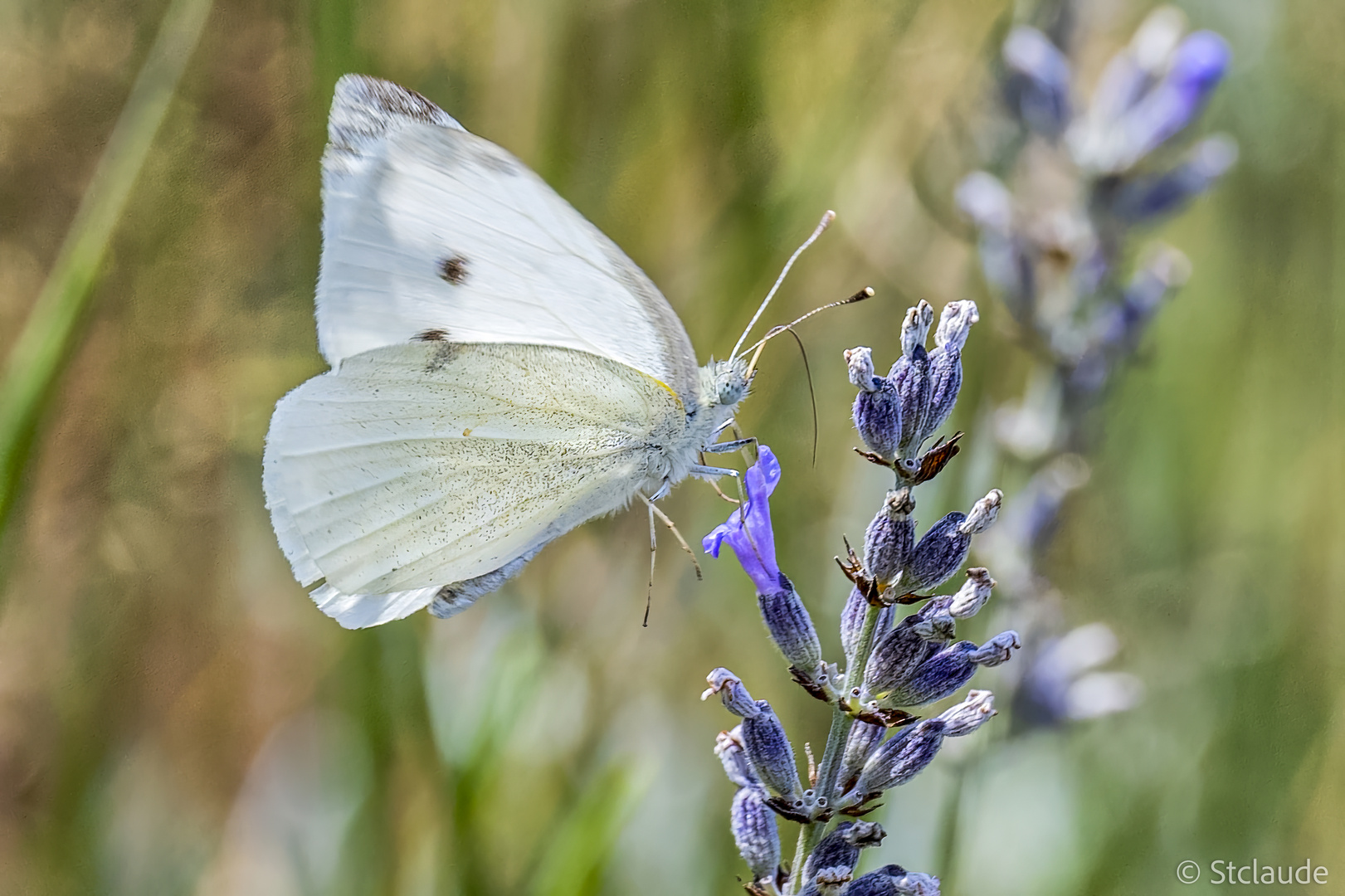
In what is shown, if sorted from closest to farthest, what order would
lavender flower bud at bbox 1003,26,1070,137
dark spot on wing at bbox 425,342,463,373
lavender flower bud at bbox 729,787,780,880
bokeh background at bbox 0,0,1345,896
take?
lavender flower bud at bbox 729,787,780,880 → dark spot on wing at bbox 425,342,463,373 → bokeh background at bbox 0,0,1345,896 → lavender flower bud at bbox 1003,26,1070,137

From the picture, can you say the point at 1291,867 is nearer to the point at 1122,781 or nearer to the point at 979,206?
the point at 1122,781

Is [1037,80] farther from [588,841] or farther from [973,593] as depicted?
[588,841]

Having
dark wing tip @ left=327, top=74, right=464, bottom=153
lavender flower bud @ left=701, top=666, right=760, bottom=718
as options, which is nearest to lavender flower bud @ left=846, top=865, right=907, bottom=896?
lavender flower bud @ left=701, top=666, right=760, bottom=718

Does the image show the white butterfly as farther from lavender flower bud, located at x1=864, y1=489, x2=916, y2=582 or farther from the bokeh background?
lavender flower bud, located at x1=864, y1=489, x2=916, y2=582

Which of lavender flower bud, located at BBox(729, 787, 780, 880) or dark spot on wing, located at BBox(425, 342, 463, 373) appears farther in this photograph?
dark spot on wing, located at BBox(425, 342, 463, 373)

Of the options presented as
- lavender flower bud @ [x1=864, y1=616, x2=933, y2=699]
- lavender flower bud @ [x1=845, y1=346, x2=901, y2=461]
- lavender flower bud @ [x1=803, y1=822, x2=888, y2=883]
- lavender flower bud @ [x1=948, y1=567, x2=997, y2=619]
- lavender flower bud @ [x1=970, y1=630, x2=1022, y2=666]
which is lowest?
lavender flower bud @ [x1=803, y1=822, x2=888, y2=883]
